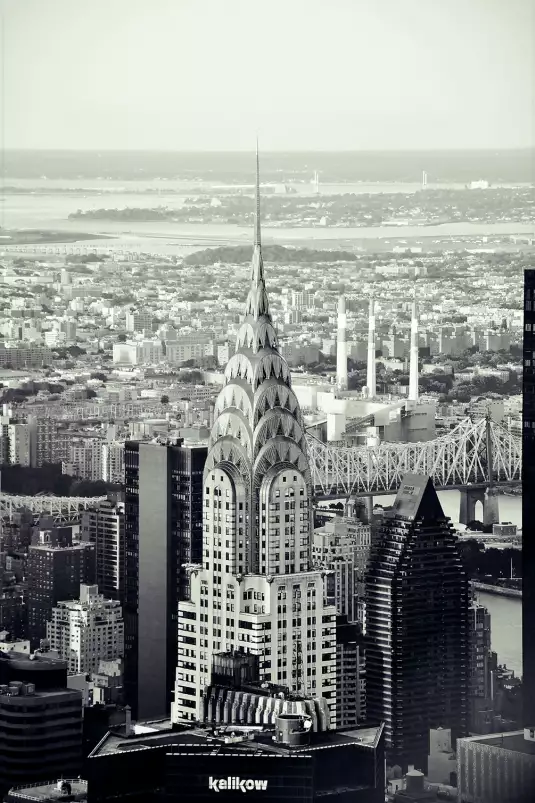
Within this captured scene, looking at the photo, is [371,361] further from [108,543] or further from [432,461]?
[108,543]

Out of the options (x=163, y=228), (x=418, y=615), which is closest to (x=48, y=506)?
(x=163, y=228)

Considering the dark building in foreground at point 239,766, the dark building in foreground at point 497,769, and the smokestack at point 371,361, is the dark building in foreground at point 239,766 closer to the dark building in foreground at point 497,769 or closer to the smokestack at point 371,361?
the dark building in foreground at point 497,769

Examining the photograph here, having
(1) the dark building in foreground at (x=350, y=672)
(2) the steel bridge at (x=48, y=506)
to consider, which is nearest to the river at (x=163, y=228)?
(2) the steel bridge at (x=48, y=506)

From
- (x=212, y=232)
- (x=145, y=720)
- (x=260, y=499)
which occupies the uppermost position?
(x=212, y=232)

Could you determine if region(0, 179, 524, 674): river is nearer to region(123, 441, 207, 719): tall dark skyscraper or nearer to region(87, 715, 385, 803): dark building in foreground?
region(123, 441, 207, 719): tall dark skyscraper

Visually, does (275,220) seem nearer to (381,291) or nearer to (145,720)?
(381,291)

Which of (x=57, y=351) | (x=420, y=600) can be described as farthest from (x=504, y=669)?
(x=57, y=351)
